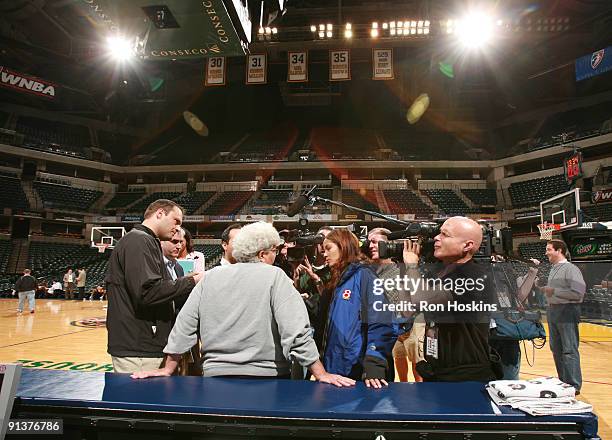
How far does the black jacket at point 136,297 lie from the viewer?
7.01 ft

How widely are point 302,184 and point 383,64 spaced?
11962 millimetres

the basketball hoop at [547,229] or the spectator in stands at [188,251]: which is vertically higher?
the basketball hoop at [547,229]

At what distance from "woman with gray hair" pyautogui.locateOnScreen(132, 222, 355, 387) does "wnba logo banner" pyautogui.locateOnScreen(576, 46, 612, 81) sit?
22222 millimetres

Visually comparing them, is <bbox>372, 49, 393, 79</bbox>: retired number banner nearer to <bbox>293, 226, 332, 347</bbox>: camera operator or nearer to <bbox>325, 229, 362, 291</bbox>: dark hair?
<bbox>293, 226, 332, 347</bbox>: camera operator

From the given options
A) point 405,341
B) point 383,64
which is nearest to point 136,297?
point 405,341

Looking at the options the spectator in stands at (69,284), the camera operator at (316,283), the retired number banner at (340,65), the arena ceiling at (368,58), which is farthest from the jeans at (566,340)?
the spectator in stands at (69,284)

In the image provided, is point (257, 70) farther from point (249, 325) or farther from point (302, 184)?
point (249, 325)

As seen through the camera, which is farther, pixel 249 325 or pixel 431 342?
pixel 431 342

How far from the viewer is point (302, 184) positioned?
81.4 feet

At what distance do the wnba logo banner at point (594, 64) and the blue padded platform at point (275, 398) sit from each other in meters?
22.1

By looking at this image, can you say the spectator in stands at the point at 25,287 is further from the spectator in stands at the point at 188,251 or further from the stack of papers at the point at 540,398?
the stack of papers at the point at 540,398

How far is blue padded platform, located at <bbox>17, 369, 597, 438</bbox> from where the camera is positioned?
1.29 metres

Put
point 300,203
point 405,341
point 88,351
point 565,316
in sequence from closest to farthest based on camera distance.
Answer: point 300,203
point 405,341
point 565,316
point 88,351

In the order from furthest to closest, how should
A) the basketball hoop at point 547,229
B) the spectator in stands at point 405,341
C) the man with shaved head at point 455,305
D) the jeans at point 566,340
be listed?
the basketball hoop at point 547,229
the jeans at point 566,340
the spectator in stands at point 405,341
the man with shaved head at point 455,305
